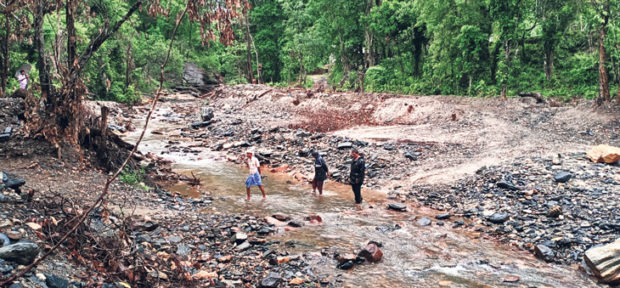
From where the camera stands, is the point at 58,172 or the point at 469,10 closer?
the point at 58,172

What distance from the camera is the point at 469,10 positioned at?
80.7ft

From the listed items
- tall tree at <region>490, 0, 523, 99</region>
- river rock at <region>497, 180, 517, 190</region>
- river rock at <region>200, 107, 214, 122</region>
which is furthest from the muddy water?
tall tree at <region>490, 0, 523, 99</region>

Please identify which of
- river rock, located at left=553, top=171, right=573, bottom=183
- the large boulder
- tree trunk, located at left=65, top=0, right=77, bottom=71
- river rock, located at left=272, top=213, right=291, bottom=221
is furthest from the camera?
the large boulder

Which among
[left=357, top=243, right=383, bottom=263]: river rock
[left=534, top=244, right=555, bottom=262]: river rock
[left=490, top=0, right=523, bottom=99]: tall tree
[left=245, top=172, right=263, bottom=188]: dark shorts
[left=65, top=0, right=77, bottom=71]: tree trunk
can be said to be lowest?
[left=534, top=244, right=555, bottom=262]: river rock

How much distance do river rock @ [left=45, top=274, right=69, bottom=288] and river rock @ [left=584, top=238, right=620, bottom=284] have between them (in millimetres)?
7568

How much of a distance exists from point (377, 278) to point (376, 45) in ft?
96.8

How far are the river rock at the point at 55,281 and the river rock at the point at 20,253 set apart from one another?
0.27 m

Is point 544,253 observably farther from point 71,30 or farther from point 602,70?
point 602,70

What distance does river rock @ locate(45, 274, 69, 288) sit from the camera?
13.2ft

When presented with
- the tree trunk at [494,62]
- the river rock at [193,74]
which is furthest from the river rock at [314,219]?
the river rock at [193,74]

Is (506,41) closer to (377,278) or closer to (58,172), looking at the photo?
(377,278)

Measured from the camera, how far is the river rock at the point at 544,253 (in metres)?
7.45

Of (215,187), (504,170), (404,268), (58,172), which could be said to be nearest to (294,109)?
(215,187)

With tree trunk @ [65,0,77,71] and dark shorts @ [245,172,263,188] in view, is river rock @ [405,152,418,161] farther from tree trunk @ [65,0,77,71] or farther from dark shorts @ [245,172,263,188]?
tree trunk @ [65,0,77,71]
